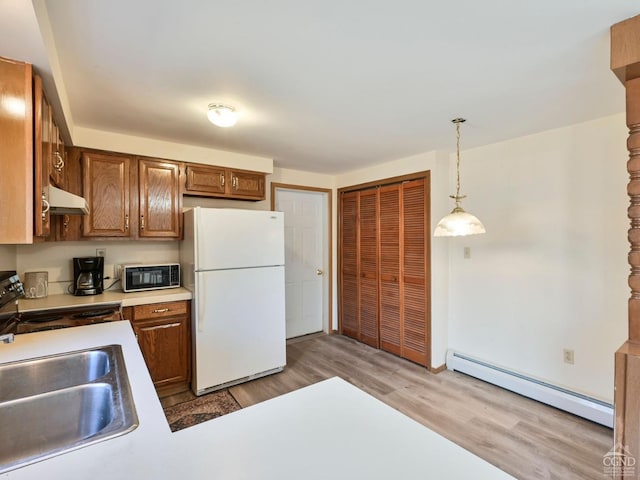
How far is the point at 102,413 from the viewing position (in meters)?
1.12

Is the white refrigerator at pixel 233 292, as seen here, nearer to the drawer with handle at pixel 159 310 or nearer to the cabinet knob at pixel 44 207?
the drawer with handle at pixel 159 310

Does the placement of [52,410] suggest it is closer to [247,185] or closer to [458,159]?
[247,185]

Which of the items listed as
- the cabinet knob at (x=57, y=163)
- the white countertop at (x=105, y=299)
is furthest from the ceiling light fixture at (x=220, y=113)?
the white countertop at (x=105, y=299)

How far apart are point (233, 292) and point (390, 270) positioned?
182cm

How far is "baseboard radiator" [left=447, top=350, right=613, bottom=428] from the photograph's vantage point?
2.35 meters

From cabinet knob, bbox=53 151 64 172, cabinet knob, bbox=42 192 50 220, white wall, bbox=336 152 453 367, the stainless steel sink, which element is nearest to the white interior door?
white wall, bbox=336 152 453 367

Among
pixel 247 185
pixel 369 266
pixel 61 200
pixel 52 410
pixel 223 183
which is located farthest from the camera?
pixel 369 266

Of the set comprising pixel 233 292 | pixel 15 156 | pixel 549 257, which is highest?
pixel 15 156

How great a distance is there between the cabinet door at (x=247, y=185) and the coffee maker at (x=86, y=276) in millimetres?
1358

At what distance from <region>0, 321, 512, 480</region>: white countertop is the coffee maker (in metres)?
2.15

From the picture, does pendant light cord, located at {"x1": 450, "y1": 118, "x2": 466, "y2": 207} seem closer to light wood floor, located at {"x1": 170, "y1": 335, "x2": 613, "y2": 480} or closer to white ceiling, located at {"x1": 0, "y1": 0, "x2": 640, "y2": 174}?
white ceiling, located at {"x1": 0, "y1": 0, "x2": 640, "y2": 174}

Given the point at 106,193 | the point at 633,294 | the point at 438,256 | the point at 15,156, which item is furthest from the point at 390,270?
the point at 15,156

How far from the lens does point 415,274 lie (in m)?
3.44

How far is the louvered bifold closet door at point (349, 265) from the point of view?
4227 mm
